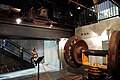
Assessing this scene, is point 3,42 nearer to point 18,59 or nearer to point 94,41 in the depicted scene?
point 18,59

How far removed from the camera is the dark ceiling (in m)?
5.86

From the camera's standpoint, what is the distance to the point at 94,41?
5.75 m

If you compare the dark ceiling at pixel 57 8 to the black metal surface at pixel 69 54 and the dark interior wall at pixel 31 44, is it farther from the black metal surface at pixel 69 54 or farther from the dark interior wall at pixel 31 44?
the dark interior wall at pixel 31 44

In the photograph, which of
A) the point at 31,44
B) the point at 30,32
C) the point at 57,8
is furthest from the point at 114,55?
the point at 31,44

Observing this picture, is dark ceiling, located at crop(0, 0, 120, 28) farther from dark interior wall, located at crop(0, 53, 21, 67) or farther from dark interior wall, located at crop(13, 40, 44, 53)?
dark interior wall, located at crop(13, 40, 44, 53)

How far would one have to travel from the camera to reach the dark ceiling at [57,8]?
586cm

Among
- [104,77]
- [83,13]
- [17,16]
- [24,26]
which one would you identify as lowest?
[104,77]

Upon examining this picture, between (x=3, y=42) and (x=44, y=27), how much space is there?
13.8 feet

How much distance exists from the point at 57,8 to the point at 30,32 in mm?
2113

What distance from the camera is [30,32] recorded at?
5.54 metres

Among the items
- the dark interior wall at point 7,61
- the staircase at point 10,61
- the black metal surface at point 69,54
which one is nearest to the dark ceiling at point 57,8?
the black metal surface at point 69,54

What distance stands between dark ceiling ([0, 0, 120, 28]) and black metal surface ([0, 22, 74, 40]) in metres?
0.55

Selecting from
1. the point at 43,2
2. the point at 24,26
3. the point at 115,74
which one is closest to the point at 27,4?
the point at 43,2

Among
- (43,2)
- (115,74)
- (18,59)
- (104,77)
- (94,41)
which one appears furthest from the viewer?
(18,59)
